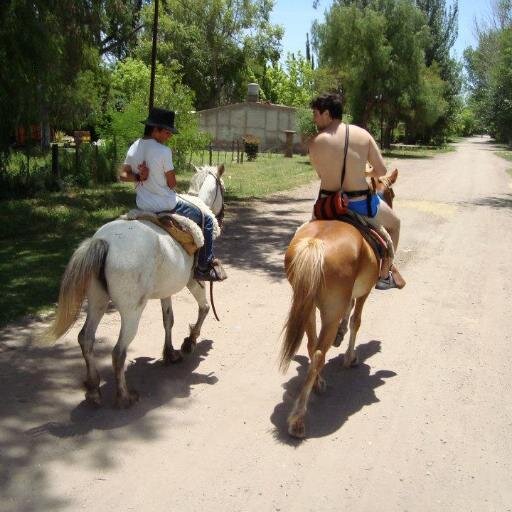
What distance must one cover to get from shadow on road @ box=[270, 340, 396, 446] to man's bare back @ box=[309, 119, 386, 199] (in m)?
1.69

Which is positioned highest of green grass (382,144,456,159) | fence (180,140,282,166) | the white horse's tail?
green grass (382,144,456,159)

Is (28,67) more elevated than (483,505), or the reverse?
(28,67)

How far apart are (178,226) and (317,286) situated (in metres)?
1.46

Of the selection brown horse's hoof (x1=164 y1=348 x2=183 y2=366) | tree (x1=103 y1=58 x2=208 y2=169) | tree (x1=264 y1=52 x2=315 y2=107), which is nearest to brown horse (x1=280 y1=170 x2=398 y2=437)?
brown horse's hoof (x1=164 y1=348 x2=183 y2=366)

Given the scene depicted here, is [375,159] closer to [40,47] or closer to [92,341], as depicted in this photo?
[92,341]

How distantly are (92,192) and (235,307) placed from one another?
390 inches

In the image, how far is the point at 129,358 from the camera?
5516 millimetres

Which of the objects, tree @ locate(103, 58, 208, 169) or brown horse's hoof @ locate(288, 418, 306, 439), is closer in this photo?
brown horse's hoof @ locate(288, 418, 306, 439)

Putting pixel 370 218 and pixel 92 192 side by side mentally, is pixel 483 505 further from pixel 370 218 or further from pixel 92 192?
pixel 92 192

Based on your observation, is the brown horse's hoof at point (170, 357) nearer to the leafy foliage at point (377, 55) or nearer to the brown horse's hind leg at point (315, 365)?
the brown horse's hind leg at point (315, 365)

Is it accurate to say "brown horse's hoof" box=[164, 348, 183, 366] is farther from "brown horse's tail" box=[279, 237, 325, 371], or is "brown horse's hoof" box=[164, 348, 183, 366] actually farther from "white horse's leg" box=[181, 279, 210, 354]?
"brown horse's tail" box=[279, 237, 325, 371]

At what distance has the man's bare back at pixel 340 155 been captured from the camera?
183 inches

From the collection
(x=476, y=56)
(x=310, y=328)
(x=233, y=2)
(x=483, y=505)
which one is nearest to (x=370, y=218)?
(x=310, y=328)

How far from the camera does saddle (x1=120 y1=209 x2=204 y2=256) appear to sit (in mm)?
4941
